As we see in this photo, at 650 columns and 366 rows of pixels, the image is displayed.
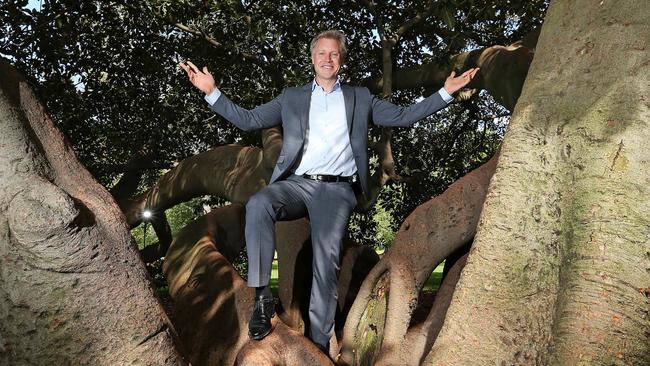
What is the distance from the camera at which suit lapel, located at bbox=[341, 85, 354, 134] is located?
410 centimetres

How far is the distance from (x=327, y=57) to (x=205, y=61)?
555cm

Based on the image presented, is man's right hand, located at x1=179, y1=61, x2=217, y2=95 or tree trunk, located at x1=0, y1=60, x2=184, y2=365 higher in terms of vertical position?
man's right hand, located at x1=179, y1=61, x2=217, y2=95

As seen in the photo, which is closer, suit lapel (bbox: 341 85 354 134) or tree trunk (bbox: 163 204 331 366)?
tree trunk (bbox: 163 204 331 366)

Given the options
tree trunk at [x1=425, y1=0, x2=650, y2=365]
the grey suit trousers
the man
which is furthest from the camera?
the man

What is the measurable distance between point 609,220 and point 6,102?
2223 mm

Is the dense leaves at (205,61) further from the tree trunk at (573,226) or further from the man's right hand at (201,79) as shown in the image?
the tree trunk at (573,226)

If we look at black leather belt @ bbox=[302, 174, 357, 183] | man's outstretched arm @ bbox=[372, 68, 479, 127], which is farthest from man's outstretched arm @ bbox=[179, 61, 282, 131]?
man's outstretched arm @ bbox=[372, 68, 479, 127]

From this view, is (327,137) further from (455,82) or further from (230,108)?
(455,82)

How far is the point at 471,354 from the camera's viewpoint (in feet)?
9.24

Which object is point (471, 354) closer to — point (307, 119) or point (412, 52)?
point (307, 119)

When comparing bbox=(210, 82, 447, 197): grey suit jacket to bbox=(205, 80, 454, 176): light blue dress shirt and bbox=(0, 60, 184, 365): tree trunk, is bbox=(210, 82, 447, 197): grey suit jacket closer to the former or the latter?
bbox=(205, 80, 454, 176): light blue dress shirt

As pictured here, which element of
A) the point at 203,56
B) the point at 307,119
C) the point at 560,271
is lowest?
the point at 560,271

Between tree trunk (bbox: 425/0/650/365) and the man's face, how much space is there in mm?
1266

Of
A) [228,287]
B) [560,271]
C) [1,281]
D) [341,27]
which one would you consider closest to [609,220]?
[560,271]
